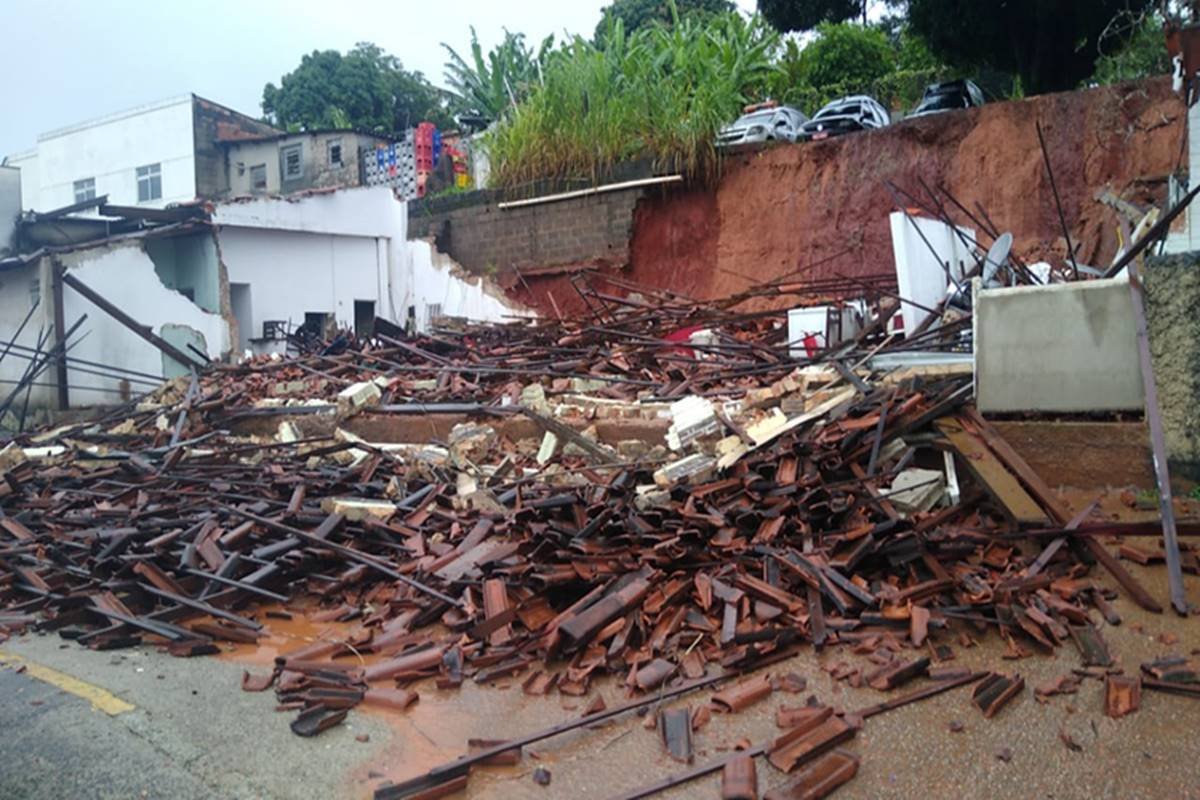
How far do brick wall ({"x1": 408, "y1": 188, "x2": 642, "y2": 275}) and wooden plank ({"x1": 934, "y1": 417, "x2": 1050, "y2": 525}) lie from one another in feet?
36.5

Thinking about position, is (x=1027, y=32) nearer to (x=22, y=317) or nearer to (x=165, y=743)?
(x=165, y=743)

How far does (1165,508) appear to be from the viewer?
458 centimetres

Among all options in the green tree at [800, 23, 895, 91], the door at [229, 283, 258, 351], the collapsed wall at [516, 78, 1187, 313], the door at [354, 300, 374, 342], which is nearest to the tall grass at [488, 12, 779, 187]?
the collapsed wall at [516, 78, 1187, 313]

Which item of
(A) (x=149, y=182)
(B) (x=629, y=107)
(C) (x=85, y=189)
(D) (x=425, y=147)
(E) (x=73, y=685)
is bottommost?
(E) (x=73, y=685)

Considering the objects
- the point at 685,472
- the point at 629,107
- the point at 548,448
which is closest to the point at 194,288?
the point at 629,107

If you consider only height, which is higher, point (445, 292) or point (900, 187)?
point (900, 187)

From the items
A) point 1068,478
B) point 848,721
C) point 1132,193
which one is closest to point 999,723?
point 848,721

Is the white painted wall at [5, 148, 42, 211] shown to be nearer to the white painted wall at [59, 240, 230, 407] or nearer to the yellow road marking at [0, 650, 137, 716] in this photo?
the white painted wall at [59, 240, 230, 407]

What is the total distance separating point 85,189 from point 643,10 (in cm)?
2665

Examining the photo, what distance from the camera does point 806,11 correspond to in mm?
17578

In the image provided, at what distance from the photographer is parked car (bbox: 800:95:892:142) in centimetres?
1695

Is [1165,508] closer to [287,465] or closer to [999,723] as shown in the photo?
[999,723]

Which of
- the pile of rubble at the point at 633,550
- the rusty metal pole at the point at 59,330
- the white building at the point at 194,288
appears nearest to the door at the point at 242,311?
the white building at the point at 194,288

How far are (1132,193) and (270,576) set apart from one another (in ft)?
38.9
